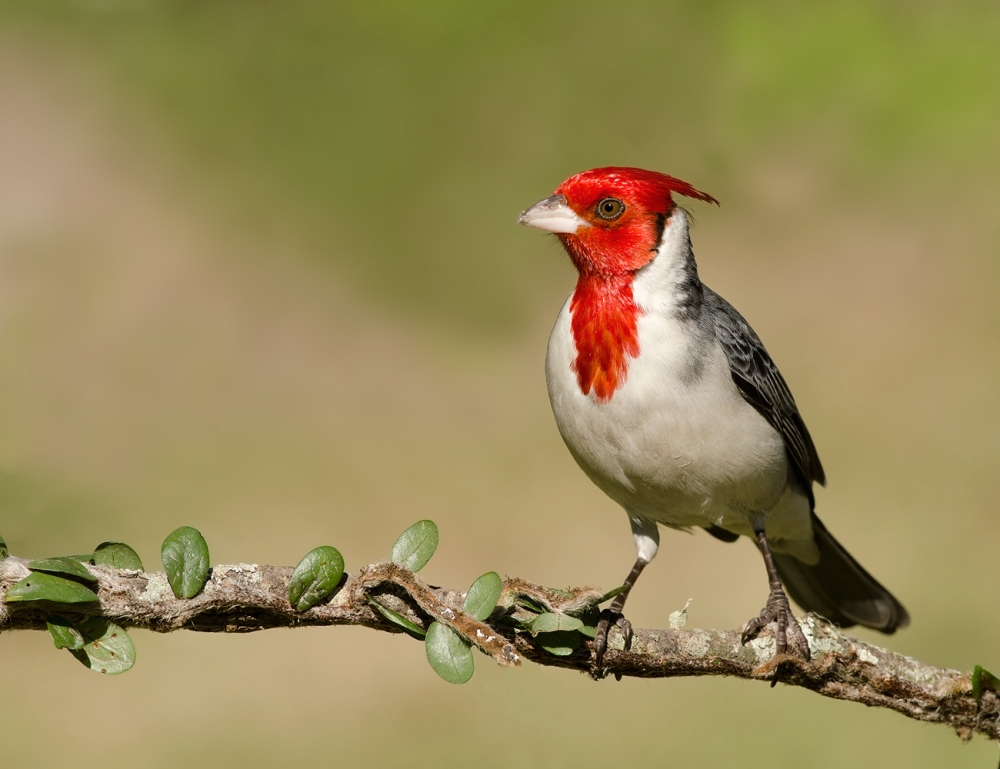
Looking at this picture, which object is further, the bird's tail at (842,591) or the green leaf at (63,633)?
the bird's tail at (842,591)

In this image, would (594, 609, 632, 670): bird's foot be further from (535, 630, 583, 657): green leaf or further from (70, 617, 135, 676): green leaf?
(70, 617, 135, 676): green leaf

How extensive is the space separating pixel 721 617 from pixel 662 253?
9.17 ft

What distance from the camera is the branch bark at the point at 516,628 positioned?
196 centimetres

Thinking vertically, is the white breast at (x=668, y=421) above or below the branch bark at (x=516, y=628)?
above

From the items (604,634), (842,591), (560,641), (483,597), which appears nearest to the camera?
(483,597)

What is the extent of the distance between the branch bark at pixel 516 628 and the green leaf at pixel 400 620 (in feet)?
0.05

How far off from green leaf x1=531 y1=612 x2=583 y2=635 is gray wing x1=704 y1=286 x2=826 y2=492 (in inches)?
48.0

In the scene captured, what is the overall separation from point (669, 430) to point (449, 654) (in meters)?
1.16

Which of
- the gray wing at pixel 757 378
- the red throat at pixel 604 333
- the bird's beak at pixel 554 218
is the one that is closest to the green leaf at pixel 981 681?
the gray wing at pixel 757 378

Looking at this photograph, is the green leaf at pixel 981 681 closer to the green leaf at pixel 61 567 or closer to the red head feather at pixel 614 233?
the red head feather at pixel 614 233

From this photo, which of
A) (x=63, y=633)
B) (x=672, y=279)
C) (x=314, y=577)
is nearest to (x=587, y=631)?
(x=314, y=577)

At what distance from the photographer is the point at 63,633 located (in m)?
1.86

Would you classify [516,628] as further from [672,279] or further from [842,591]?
[842,591]

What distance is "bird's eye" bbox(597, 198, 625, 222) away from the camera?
10.1ft
